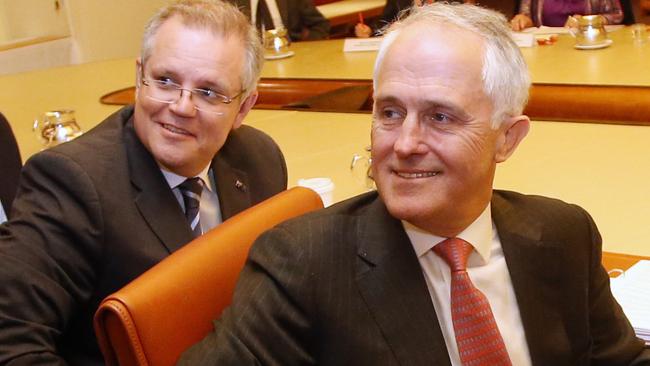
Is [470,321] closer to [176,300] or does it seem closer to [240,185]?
[176,300]

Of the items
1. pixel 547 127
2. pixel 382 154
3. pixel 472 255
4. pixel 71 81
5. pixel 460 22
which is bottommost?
pixel 71 81

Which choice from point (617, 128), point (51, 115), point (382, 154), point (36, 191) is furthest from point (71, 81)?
point (382, 154)

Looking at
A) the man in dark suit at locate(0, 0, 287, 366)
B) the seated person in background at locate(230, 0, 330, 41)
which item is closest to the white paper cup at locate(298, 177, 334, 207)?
the man in dark suit at locate(0, 0, 287, 366)

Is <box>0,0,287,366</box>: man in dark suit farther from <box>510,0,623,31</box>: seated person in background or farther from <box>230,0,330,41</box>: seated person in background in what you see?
<box>230,0,330,41</box>: seated person in background

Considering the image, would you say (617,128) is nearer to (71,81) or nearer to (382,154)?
(382,154)

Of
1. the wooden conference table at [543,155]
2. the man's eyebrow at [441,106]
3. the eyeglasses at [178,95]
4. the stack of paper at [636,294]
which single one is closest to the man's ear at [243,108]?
the eyeglasses at [178,95]

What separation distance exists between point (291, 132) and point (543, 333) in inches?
82.8

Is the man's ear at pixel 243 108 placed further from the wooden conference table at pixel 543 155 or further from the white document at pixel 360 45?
the white document at pixel 360 45

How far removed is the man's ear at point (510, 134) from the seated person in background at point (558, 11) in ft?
11.9

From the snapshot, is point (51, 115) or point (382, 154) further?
point (51, 115)

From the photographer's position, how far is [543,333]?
1495mm

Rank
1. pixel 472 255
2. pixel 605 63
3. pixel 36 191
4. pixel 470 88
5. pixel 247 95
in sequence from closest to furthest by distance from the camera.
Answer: pixel 470 88 < pixel 472 255 < pixel 36 191 < pixel 247 95 < pixel 605 63

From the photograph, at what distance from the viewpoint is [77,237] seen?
1707 mm

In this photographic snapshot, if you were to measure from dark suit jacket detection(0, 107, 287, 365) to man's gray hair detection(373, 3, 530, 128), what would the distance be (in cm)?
62
